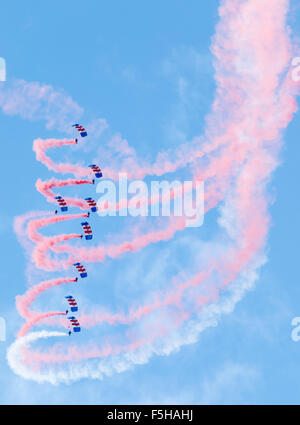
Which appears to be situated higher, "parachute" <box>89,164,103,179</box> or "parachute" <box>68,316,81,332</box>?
"parachute" <box>89,164,103,179</box>

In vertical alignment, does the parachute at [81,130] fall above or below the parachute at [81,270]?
above

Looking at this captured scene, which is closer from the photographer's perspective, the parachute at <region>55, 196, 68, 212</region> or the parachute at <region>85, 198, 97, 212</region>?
the parachute at <region>55, 196, 68, 212</region>

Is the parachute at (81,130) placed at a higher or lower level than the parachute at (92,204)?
higher

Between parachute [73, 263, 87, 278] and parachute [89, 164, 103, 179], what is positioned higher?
parachute [89, 164, 103, 179]

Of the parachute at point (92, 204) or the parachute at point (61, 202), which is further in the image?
the parachute at point (92, 204)

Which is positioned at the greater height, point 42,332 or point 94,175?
point 94,175

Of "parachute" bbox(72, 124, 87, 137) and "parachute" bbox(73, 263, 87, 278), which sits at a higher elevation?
"parachute" bbox(72, 124, 87, 137)

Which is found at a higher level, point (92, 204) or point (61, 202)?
point (92, 204)

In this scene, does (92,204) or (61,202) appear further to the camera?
(92,204)
